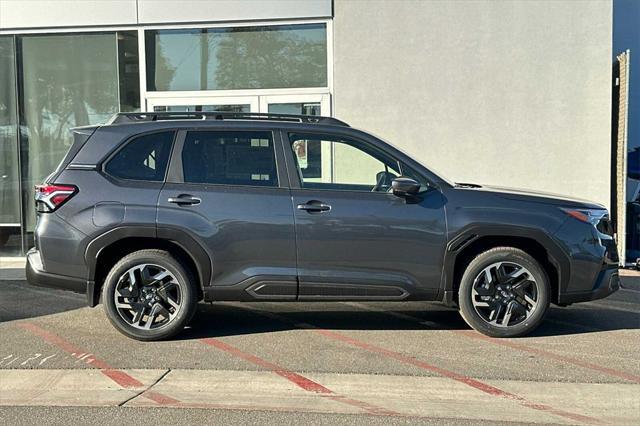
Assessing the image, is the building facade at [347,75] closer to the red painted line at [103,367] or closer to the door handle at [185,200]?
the door handle at [185,200]

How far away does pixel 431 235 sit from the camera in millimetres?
5371

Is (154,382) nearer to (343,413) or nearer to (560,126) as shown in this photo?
(343,413)

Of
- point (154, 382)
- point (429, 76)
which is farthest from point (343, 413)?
point (429, 76)

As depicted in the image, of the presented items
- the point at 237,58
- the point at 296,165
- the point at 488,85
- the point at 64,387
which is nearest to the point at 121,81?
the point at 237,58

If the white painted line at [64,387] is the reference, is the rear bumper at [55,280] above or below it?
above

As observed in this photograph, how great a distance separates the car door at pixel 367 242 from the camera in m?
5.35

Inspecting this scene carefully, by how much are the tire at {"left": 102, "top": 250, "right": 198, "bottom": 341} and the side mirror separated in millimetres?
1948

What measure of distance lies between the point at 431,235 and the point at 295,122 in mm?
1620

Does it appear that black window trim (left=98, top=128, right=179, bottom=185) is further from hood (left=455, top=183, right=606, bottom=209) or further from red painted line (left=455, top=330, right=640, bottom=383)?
red painted line (left=455, top=330, right=640, bottom=383)

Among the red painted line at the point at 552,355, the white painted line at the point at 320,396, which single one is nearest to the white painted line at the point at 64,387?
the white painted line at the point at 320,396

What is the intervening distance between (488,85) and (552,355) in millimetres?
5665

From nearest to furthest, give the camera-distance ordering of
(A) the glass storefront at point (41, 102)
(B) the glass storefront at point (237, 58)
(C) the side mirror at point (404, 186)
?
(C) the side mirror at point (404, 186) < (B) the glass storefront at point (237, 58) < (A) the glass storefront at point (41, 102)

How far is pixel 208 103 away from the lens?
10.4m

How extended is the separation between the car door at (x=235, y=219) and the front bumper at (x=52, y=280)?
33.9 inches
